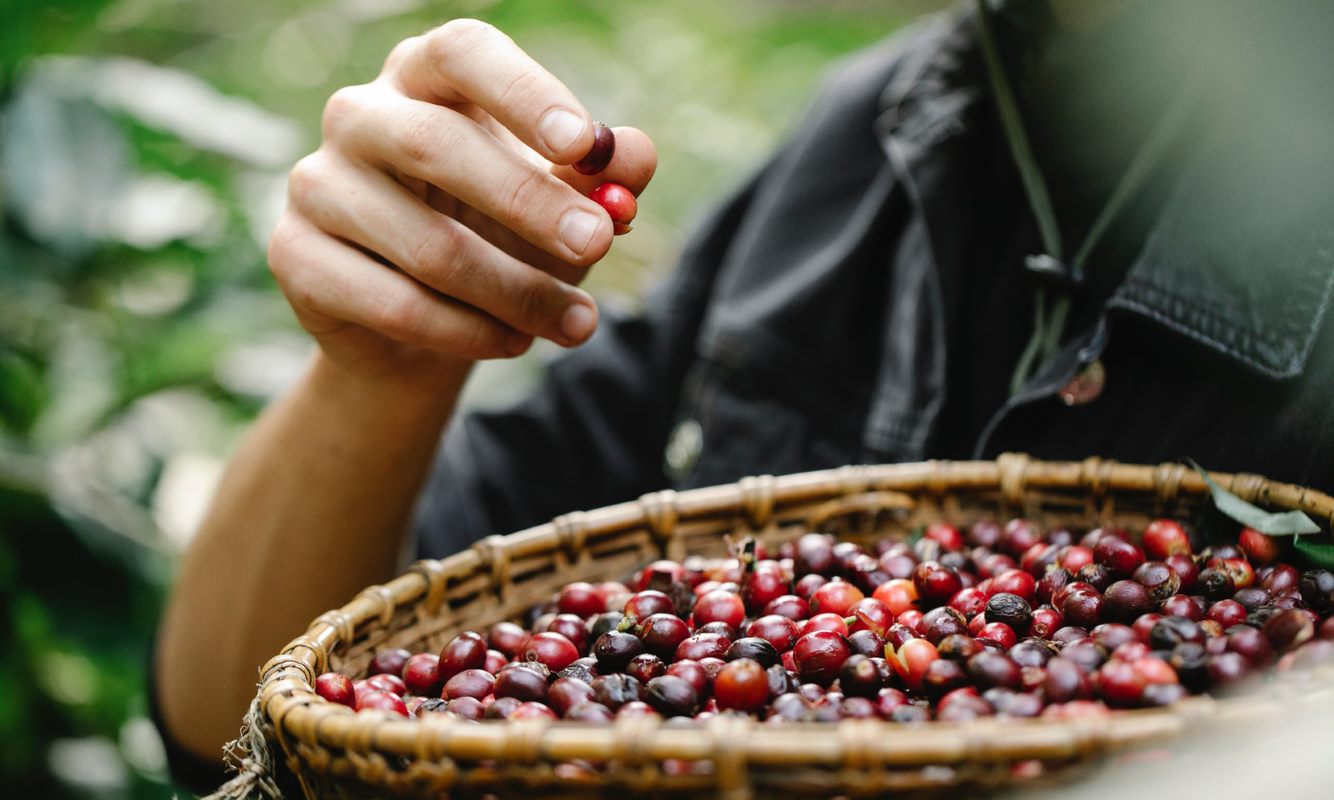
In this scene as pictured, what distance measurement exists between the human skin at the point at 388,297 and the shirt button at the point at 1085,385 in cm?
51

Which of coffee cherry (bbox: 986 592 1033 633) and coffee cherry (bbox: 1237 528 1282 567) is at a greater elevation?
coffee cherry (bbox: 1237 528 1282 567)

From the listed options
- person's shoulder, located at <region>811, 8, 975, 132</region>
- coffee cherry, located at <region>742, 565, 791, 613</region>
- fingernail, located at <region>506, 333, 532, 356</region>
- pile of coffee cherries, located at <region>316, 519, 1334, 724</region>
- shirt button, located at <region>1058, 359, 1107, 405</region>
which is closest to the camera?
pile of coffee cherries, located at <region>316, 519, 1334, 724</region>

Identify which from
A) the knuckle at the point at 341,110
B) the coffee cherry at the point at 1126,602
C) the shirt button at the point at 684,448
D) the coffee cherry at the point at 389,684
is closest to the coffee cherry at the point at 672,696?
the coffee cherry at the point at 389,684

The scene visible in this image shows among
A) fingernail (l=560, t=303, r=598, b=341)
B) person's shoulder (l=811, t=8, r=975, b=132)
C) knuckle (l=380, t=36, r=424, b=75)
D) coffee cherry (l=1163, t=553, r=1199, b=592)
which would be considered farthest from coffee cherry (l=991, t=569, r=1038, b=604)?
person's shoulder (l=811, t=8, r=975, b=132)

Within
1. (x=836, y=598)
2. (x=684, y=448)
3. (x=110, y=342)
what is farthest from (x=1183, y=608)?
(x=110, y=342)

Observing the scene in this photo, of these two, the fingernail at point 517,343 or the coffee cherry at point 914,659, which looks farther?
→ the fingernail at point 517,343

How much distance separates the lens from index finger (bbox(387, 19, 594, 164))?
0.77 m

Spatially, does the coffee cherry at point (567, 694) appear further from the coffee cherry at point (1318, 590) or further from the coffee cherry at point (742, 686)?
the coffee cherry at point (1318, 590)

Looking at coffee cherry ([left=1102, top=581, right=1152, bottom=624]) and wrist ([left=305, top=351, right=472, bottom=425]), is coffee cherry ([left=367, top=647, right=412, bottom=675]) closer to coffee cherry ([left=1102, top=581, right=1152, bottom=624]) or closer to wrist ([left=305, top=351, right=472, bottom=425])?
wrist ([left=305, top=351, right=472, bottom=425])

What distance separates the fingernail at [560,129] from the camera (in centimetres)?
77

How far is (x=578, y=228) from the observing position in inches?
31.6

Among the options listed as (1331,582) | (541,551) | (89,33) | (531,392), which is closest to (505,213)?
(541,551)

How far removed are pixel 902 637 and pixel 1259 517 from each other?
32 cm

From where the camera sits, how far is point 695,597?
0.88 meters
